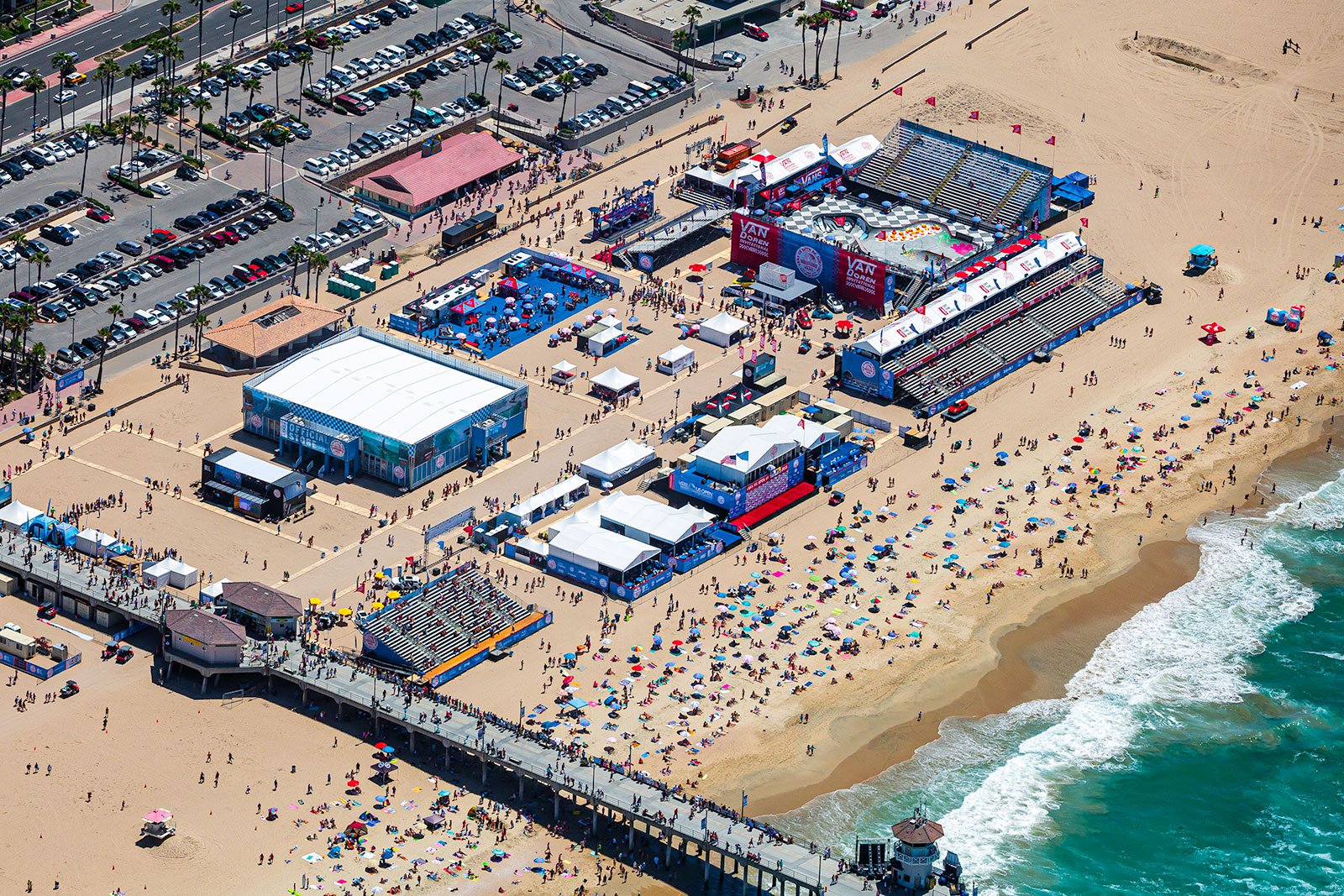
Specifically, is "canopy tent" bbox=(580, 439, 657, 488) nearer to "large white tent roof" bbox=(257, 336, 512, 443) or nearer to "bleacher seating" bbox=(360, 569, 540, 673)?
"large white tent roof" bbox=(257, 336, 512, 443)

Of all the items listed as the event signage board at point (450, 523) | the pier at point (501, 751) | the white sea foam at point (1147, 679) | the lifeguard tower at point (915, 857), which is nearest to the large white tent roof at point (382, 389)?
the event signage board at point (450, 523)

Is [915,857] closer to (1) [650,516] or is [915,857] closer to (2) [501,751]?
(2) [501,751]

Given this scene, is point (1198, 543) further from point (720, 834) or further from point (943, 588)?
point (720, 834)

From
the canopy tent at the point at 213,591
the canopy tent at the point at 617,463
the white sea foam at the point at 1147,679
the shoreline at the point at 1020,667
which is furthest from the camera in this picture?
the canopy tent at the point at 617,463

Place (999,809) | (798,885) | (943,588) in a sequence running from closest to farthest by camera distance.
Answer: (798,885) → (999,809) → (943,588)

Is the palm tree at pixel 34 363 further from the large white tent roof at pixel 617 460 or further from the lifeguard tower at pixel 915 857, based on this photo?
the lifeguard tower at pixel 915 857

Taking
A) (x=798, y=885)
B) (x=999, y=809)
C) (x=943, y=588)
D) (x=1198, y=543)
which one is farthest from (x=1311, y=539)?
(x=798, y=885)
